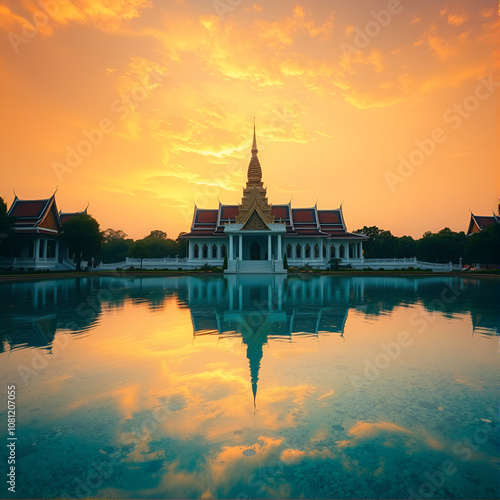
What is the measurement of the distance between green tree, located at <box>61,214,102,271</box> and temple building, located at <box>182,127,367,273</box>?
501 inches

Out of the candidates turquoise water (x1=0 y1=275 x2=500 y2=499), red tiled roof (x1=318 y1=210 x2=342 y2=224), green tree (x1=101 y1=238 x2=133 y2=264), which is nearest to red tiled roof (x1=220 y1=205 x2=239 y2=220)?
red tiled roof (x1=318 y1=210 x2=342 y2=224)

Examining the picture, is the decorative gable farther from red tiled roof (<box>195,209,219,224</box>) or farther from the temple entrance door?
red tiled roof (<box>195,209,219,224</box>)

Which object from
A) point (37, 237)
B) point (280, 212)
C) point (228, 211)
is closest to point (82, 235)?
point (37, 237)

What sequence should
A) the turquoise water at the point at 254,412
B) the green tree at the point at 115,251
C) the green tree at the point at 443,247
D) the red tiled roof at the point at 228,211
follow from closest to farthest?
1. the turquoise water at the point at 254,412
2. the red tiled roof at the point at 228,211
3. the green tree at the point at 443,247
4. the green tree at the point at 115,251

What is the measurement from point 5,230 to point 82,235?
26.7ft

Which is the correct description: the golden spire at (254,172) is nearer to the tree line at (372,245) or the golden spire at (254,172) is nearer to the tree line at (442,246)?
the tree line at (372,245)

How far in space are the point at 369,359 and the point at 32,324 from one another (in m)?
9.45

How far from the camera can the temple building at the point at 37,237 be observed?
136ft

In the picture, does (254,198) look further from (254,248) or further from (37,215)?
(37,215)

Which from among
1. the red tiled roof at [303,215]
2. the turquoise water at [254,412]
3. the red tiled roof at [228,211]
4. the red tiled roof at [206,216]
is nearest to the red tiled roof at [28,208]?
the red tiled roof at [206,216]

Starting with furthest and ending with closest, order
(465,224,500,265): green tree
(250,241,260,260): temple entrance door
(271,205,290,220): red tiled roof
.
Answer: (271,205,290,220): red tiled roof, (250,241,260,260): temple entrance door, (465,224,500,265): green tree

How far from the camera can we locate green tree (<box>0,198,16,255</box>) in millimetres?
35562

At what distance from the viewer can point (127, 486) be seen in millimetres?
2840

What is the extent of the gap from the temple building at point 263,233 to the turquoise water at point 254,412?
34.9 meters
